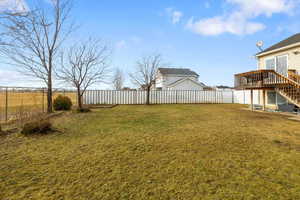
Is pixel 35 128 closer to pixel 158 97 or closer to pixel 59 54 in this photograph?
pixel 59 54

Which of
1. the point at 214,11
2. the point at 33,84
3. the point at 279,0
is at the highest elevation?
the point at 214,11

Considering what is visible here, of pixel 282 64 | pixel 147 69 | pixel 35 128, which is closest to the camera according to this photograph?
pixel 35 128

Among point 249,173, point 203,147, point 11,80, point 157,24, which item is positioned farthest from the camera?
point 157,24

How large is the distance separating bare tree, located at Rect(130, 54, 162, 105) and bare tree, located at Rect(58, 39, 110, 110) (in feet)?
20.5

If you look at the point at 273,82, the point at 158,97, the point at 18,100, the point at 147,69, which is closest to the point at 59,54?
the point at 18,100

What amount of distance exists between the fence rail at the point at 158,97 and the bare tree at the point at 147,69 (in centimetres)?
123

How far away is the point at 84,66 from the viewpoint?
959cm

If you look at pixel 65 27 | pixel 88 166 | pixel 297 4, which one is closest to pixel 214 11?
pixel 297 4

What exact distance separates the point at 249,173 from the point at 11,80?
10.8m

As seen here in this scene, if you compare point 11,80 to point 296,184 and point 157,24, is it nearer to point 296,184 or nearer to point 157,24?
point 157,24

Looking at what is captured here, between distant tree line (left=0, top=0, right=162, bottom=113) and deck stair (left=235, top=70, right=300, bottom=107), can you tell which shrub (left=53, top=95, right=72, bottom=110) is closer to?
distant tree line (left=0, top=0, right=162, bottom=113)

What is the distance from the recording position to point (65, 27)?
9.51m

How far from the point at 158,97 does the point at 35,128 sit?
13854mm

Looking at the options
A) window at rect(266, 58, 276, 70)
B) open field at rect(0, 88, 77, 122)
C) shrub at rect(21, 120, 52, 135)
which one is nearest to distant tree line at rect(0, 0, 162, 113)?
open field at rect(0, 88, 77, 122)
